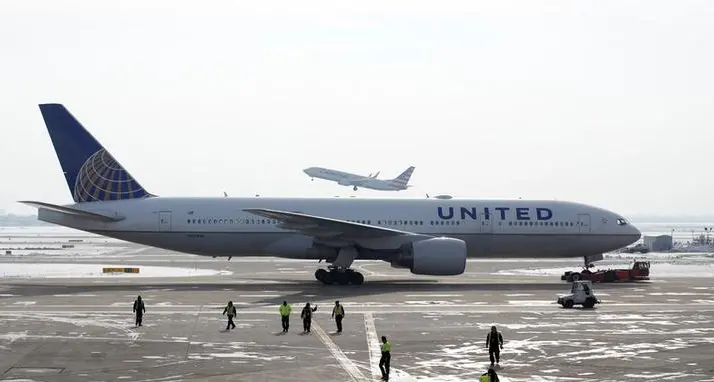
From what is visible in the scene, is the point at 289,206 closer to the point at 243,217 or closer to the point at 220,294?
the point at 243,217

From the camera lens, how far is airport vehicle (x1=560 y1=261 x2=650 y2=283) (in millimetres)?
49625

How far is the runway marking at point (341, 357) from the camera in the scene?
2076cm

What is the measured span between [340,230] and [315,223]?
1304 mm

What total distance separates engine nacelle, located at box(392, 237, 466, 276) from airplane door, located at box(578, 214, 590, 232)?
334 inches

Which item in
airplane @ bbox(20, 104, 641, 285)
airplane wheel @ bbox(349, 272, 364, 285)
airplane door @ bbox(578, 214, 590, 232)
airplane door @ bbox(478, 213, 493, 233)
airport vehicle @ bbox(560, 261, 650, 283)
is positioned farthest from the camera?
airplane door @ bbox(578, 214, 590, 232)

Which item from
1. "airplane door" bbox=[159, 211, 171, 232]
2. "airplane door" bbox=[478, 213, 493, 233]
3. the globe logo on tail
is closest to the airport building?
"airplane door" bbox=[478, 213, 493, 233]

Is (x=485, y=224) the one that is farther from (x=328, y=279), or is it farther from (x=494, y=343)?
(x=494, y=343)

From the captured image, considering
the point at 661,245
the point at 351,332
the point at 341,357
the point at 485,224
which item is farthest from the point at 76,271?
the point at 661,245

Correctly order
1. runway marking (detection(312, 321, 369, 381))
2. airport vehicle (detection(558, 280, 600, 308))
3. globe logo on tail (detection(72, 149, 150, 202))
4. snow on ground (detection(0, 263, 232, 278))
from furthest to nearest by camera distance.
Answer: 1. snow on ground (detection(0, 263, 232, 278))
2. globe logo on tail (detection(72, 149, 150, 202))
3. airport vehicle (detection(558, 280, 600, 308))
4. runway marking (detection(312, 321, 369, 381))

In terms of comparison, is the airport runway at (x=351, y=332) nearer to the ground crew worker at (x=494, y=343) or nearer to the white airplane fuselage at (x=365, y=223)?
the ground crew worker at (x=494, y=343)

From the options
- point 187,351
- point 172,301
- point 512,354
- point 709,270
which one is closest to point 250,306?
point 172,301

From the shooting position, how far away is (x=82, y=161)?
46844 millimetres

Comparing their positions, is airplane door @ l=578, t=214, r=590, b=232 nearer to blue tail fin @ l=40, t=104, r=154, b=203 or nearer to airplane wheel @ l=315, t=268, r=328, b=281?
airplane wheel @ l=315, t=268, r=328, b=281

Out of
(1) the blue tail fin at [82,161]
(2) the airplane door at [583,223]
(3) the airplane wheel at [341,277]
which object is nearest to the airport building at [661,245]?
(2) the airplane door at [583,223]
